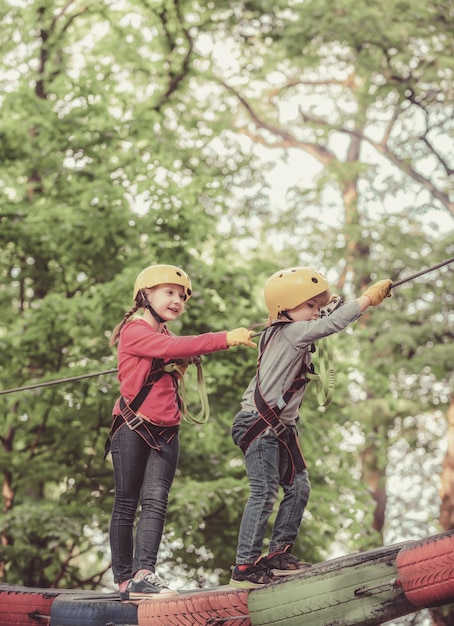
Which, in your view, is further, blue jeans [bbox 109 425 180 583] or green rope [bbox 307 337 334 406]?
blue jeans [bbox 109 425 180 583]

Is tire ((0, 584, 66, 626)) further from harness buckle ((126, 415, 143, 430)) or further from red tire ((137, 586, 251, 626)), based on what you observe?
harness buckle ((126, 415, 143, 430))

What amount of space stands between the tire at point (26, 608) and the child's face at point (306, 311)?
227 cm

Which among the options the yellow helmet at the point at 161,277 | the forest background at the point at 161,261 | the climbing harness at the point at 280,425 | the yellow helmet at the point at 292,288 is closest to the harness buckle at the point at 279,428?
the climbing harness at the point at 280,425

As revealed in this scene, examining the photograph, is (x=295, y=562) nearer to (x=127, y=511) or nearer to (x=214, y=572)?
(x=127, y=511)

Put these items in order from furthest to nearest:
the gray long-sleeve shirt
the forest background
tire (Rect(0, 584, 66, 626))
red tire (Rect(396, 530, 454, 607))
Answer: the forest background < tire (Rect(0, 584, 66, 626)) < the gray long-sleeve shirt < red tire (Rect(396, 530, 454, 607))

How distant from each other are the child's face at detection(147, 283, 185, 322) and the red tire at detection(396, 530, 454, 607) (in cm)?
177

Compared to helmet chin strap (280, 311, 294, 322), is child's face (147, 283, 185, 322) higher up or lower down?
higher up

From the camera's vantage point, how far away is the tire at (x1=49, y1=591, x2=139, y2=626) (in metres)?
4.73

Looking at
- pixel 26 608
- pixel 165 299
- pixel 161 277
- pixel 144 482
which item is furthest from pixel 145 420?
pixel 26 608

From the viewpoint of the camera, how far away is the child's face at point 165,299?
191 inches

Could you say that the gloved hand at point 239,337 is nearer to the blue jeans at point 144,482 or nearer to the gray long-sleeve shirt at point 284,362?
the gray long-sleeve shirt at point 284,362

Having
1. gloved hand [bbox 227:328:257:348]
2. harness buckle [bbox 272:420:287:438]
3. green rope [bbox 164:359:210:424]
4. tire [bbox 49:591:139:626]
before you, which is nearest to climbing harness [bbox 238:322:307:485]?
harness buckle [bbox 272:420:287:438]

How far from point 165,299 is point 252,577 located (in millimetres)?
1487

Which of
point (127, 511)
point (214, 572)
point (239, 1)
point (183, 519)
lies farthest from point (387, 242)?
point (127, 511)
